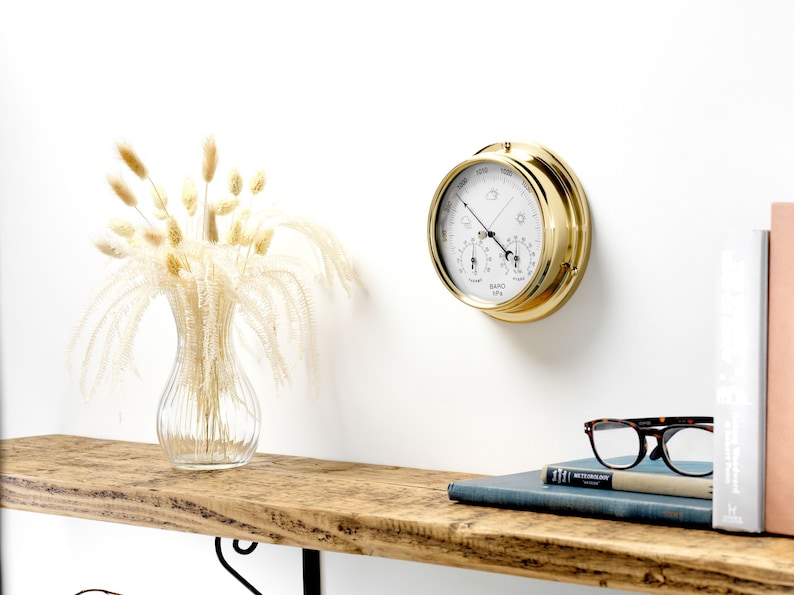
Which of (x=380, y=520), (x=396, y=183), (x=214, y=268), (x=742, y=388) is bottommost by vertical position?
(x=380, y=520)

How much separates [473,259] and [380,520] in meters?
0.31

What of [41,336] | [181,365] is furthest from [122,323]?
[181,365]

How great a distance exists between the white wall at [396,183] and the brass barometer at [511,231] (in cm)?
2

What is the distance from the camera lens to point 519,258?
93cm

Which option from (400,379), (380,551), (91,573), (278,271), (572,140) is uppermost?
(572,140)

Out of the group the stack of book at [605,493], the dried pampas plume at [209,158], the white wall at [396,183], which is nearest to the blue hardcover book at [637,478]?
the stack of book at [605,493]

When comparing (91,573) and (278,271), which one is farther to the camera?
(91,573)

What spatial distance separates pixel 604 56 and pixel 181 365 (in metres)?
0.55

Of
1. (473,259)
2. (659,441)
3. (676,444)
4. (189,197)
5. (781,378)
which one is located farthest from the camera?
(189,197)

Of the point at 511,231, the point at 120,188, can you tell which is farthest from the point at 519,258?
the point at 120,188

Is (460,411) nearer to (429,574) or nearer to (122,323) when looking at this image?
(429,574)

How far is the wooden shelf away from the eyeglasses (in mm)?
77

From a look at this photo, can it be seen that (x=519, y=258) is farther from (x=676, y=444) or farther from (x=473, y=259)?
(x=676, y=444)

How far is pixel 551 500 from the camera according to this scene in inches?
28.9
